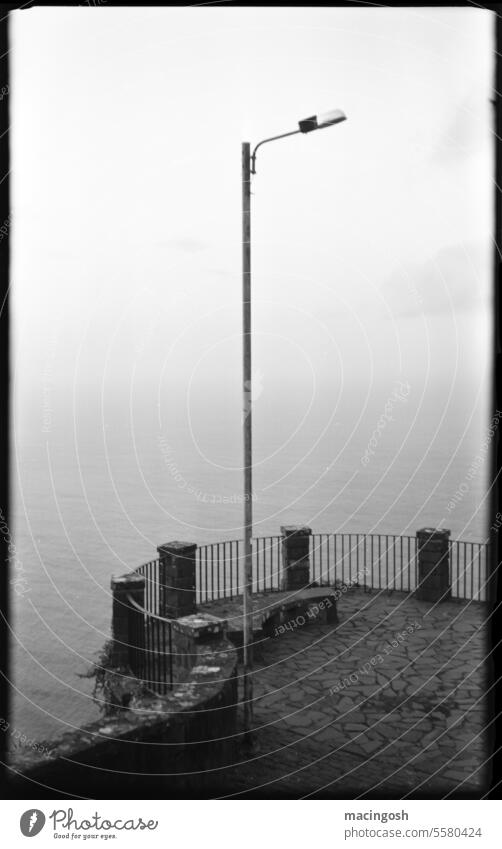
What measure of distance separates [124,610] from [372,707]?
12.6 ft

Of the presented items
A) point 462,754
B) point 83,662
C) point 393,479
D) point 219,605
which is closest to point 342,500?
point 393,479

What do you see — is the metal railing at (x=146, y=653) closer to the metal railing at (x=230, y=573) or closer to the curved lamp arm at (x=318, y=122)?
the metal railing at (x=230, y=573)

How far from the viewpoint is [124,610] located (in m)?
9.98

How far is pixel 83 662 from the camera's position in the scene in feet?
88.6

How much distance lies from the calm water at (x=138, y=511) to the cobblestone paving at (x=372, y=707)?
2.87 meters

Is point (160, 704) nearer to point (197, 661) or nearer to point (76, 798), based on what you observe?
point (76, 798)

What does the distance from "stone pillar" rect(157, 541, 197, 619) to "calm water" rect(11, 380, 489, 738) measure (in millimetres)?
1352

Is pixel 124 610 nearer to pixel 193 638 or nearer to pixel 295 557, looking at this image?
pixel 193 638

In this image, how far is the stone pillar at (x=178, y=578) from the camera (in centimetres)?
1170

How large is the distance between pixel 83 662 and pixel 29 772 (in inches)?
936

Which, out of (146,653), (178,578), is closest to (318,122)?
(146,653)
